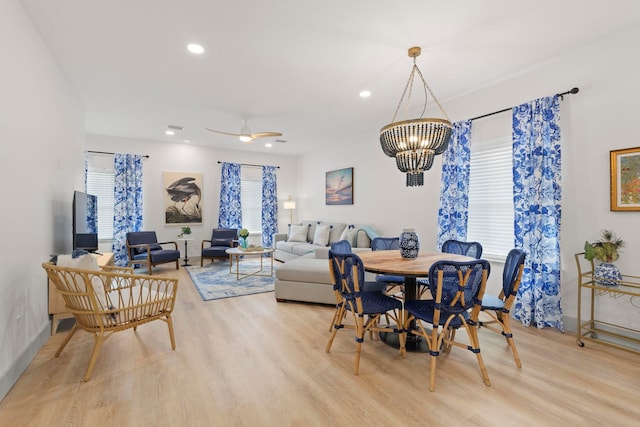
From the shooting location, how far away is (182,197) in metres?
7.21

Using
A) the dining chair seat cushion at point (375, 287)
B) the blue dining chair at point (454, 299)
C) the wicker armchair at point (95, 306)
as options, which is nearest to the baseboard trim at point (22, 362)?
the wicker armchair at point (95, 306)

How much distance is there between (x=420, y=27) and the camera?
2688mm

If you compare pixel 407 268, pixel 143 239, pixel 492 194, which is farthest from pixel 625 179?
pixel 143 239

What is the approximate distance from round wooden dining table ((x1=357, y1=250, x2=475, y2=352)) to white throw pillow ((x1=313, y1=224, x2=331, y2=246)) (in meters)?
3.28

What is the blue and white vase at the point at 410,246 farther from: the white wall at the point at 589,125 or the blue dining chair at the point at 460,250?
the white wall at the point at 589,125

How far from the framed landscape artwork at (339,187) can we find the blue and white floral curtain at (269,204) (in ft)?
5.41

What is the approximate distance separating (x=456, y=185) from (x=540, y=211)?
1079 millimetres

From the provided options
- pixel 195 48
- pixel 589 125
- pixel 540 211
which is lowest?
pixel 540 211

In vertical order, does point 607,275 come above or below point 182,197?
below

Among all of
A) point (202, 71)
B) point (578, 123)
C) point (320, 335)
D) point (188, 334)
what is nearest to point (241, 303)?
point (188, 334)

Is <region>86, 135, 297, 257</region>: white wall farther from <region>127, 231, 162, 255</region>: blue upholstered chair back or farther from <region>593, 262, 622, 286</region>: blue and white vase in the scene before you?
<region>593, 262, 622, 286</region>: blue and white vase

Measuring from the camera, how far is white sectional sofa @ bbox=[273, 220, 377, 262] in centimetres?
563

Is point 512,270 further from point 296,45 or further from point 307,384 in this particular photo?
point 296,45

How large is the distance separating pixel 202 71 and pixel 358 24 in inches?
76.0
